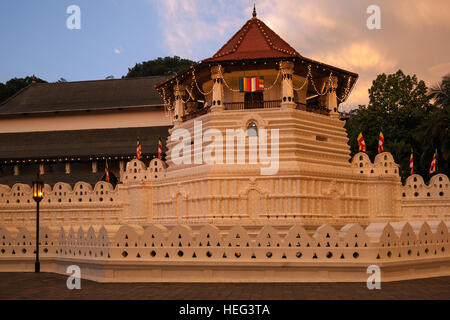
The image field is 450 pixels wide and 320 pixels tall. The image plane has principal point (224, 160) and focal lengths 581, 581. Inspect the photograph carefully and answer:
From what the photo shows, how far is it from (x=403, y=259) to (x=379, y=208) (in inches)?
551

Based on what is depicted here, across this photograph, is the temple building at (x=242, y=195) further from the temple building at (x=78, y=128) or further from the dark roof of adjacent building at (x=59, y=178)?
the temple building at (x=78, y=128)

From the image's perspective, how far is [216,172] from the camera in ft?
94.9

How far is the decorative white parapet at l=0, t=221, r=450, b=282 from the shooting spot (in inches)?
674

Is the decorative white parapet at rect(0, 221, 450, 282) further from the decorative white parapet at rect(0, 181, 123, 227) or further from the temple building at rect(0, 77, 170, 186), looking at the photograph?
the temple building at rect(0, 77, 170, 186)

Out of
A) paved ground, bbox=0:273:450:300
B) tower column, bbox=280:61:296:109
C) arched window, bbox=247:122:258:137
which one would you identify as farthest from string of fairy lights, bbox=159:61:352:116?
paved ground, bbox=0:273:450:300

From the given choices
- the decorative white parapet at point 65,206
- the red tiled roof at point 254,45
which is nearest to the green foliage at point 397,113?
the red tiled roof at point 254,45

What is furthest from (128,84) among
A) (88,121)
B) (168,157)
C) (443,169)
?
(443,169)

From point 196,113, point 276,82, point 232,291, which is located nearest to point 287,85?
point 276,82

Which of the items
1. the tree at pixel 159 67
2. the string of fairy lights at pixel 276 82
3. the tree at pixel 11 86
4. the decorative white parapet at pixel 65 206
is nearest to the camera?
the string of fairy lights at pixel 276 82

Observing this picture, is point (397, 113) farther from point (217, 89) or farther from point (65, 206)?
point (65, 206)

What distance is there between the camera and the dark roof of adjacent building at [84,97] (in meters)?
50.9

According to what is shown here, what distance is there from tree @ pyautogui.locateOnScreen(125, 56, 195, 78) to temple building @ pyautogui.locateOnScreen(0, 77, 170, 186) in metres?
36.7

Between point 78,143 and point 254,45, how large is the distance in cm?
2160

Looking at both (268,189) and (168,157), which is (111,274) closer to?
(268,189)
